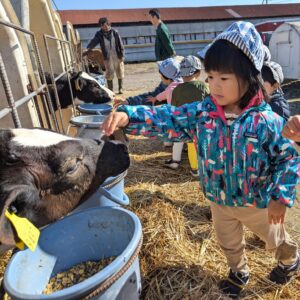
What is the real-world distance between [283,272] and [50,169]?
64.1 inches

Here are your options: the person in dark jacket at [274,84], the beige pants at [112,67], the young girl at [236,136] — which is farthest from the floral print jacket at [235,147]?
the beige pants at [112,67]

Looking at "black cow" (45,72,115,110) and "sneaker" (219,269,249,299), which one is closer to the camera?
"sneaker" (219,269,249,299)

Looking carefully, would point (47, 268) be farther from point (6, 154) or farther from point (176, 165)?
point (176, 165)

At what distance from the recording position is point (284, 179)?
1594mm

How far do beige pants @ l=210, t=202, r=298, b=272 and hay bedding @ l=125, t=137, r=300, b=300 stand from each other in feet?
0.65

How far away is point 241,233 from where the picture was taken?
2051 millimetres

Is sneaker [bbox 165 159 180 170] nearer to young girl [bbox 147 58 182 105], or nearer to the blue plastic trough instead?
young girl [bbox 147 58 182 105]

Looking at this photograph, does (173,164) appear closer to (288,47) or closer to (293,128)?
(293,128)

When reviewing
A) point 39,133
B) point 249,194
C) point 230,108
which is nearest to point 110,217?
point 39,133

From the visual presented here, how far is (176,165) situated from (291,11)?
34546 mm

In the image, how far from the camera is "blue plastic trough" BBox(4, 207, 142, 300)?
1398mm

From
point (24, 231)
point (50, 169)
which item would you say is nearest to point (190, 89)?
point (50, 169)

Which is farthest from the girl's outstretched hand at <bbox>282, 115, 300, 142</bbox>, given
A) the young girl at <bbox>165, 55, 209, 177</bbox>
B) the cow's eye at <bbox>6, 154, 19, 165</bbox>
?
the young girl at <bbox>165, 55, 209, 177</bbox>

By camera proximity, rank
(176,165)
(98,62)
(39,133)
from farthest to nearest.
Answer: (98,62), (176,165), (39,133)
